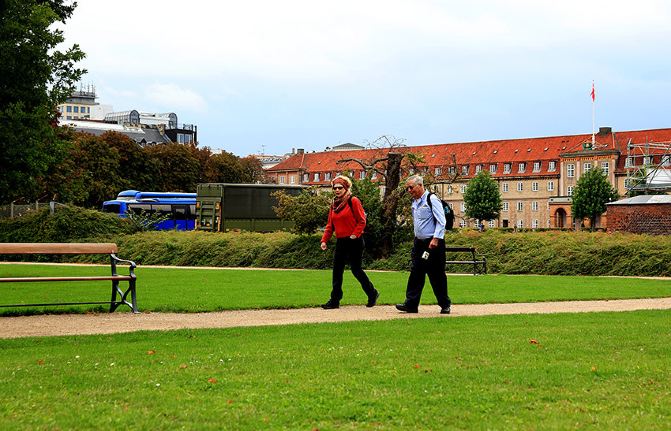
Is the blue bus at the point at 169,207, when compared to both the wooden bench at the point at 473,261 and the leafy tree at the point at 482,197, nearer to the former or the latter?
the wooden bench at the point at 473,261

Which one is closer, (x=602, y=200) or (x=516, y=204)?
(x=602, y=200)

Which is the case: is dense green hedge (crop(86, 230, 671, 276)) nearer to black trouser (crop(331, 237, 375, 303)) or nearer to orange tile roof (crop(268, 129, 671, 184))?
black trouser (crop(331, 237, 375, 303))

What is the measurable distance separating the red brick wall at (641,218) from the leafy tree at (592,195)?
67.0 m

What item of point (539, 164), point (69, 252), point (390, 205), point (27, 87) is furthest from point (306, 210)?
point (539, 164)

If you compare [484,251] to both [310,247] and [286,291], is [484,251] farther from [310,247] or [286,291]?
[286,291]

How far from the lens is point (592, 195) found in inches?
3853

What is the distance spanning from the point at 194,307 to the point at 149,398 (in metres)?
7.73

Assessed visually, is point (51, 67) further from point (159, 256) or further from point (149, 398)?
point (149, 398)

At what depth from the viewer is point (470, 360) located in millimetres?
8008

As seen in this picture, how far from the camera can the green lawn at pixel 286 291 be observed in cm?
1503

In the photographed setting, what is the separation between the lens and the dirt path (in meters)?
11.4

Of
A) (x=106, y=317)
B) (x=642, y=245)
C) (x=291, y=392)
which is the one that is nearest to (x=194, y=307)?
(x=106, y=317)

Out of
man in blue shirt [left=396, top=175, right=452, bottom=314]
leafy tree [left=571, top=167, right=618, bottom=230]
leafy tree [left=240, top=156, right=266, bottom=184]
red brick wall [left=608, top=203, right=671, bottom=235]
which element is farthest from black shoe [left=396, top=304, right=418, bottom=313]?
leafy tree [left=240, top=156, right=266, bottom=184]

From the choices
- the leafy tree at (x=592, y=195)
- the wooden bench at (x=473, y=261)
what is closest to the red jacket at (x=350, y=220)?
the wooden bench at (x=473, y=261)
